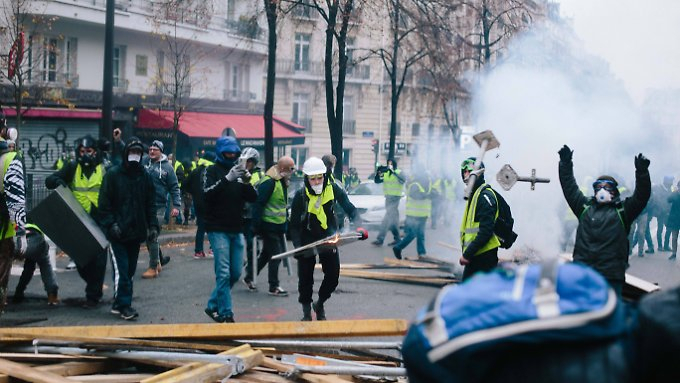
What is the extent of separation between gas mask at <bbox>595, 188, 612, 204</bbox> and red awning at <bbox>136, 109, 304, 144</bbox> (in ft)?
75.9

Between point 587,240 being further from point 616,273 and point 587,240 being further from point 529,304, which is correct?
point 529,304

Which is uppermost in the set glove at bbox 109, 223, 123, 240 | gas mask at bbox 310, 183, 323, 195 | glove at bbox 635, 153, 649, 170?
glove at bbox 635, 153, 649, 170

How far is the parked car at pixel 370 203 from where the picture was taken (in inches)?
811

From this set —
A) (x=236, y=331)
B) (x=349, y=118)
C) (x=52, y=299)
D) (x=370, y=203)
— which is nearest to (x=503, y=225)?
(x=236, y=331)

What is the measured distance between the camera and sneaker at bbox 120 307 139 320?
8188 millimetres

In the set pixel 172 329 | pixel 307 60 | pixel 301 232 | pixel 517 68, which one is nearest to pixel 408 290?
pixel 301 232

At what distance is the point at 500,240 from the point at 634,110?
34.5 ft

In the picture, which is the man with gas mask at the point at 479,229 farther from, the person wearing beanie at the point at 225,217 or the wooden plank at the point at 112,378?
the wooden plank at the point at 112,378

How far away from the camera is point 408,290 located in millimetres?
10773

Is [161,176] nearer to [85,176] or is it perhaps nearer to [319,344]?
[85,176]

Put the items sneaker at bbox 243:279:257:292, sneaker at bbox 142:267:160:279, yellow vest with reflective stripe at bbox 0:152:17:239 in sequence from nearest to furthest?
yellow vest with reflective stripe at bbox 0:152:17:239 → sneaker at bbox 243:279:257:292 → sneaker at bbox 142:267:160:279

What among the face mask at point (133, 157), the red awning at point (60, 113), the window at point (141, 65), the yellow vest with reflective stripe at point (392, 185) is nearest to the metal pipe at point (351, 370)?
the face mask at point (133, 157)

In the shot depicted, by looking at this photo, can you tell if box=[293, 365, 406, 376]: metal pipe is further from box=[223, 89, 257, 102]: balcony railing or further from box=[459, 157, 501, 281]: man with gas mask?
box=[223, 89, 257, 102]: balcony railing

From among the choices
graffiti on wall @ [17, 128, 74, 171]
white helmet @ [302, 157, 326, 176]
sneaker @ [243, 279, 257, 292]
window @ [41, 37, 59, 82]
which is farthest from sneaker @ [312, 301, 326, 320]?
graffiti on wall @ [17, 128, 74, 171]
